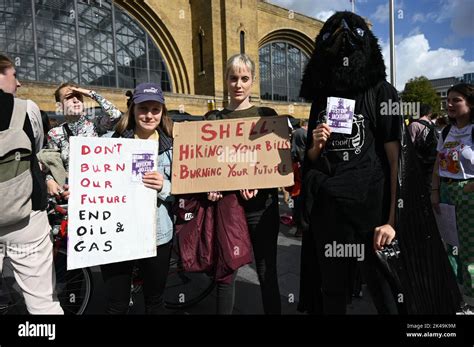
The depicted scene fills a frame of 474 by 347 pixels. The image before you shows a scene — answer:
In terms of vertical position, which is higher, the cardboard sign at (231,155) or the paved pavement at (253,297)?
the cardboard sign at (231,155)

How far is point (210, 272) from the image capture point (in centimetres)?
224

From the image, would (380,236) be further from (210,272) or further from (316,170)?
(210,272)

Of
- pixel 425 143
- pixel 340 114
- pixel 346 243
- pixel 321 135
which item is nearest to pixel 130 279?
pixel 346 243

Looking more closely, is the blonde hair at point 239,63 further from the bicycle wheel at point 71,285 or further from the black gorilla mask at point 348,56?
the bicycle wheel at point 71,285

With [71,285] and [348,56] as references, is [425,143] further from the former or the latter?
[71,285]

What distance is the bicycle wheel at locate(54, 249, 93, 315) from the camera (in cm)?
280

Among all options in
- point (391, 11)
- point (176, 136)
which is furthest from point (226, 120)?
point (391, 11)

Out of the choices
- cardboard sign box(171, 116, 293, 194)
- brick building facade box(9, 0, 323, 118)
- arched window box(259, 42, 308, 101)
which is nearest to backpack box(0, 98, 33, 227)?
cardboard sign box(171, 116, 293, 194)

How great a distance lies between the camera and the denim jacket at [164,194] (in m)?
2.17

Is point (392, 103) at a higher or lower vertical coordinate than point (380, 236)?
higher

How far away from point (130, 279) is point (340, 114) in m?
1.86

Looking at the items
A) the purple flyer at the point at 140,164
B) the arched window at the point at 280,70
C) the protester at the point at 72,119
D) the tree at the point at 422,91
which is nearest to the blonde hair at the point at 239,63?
the purple flyer at the point at 140,164

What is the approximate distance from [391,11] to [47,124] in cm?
934

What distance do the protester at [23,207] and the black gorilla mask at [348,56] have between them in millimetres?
1935
